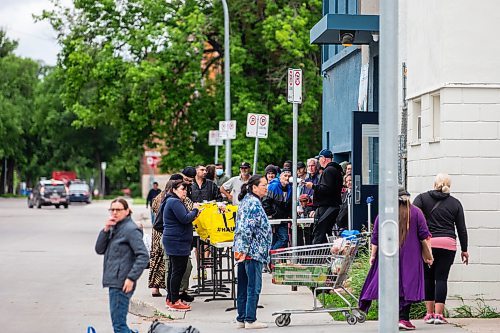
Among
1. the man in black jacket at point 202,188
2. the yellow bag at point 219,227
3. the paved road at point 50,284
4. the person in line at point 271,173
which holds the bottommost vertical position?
the paved road at point 50,284

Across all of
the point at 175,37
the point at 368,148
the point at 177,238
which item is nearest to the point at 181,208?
the point at 177,238

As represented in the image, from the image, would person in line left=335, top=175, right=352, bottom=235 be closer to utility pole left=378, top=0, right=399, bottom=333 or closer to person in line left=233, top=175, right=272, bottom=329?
person in line left=233, top=175, right=272, bottom=329

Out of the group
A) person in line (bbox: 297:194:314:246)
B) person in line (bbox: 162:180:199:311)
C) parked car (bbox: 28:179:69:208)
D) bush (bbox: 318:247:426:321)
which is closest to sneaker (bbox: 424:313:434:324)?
bush (bbox: 318:247:426:321)

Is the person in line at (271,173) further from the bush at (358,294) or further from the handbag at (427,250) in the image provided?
the handbag at (427,250)

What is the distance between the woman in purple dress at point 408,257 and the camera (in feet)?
41.0

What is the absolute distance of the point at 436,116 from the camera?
1466cm

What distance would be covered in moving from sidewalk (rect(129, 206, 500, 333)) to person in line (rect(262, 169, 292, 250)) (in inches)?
79.2

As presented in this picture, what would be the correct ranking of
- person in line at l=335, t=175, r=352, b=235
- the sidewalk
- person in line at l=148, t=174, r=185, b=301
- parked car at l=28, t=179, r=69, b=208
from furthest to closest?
parked car at l=28, t=179, r=69, b=208 → person in line at l=335, t=175, r=352, b=235 → person in line at l=148, t=174, r=185, b=301 → the sidewalk

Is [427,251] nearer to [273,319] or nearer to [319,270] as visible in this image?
[319,270]

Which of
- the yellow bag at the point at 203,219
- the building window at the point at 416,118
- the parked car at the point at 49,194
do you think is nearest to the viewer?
the yellow bag at the point at 203,219

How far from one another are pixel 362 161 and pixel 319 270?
576 centimetres

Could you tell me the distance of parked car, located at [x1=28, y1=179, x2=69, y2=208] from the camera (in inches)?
2653

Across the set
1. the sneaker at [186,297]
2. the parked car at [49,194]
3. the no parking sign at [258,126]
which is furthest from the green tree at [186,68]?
the parked car at [49,194]

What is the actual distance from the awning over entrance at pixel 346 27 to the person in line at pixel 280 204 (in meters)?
2.57
